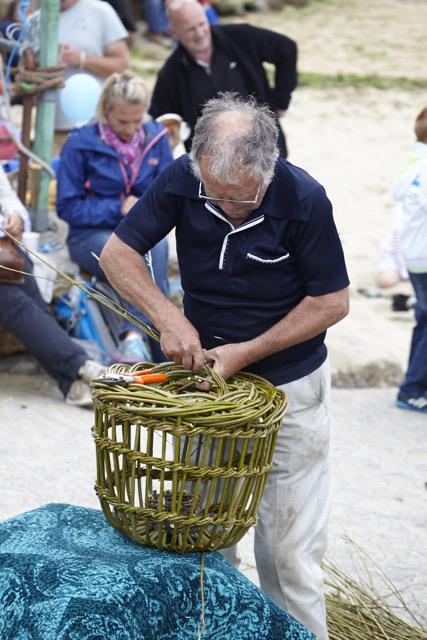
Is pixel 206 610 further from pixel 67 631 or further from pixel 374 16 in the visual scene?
pixel 374 16

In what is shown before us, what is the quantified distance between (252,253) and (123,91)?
2.87 metres

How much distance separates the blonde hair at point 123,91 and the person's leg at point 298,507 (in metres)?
2.82

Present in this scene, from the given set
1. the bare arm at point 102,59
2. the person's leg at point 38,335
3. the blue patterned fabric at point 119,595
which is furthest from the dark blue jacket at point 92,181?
the blue patterned fabric at point 119,595

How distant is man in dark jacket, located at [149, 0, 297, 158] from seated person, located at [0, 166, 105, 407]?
5.14 ft

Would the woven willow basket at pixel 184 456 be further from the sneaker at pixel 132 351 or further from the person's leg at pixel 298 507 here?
the sneaker at pixel 132 351

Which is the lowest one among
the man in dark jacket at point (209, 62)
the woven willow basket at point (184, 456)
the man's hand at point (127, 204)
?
the man's hand at point (127, 204)

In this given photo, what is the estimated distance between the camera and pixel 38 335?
5.24 m

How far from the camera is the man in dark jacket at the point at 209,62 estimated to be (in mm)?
6086

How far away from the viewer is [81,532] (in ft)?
9.44

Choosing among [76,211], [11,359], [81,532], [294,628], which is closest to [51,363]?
→ [11,359]

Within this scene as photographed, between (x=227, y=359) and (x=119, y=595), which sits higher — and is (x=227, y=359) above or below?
above

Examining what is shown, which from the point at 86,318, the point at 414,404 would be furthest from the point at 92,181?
the point at 414,404

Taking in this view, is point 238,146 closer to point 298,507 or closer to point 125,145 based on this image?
point 298,507

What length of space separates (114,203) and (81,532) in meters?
3.04
